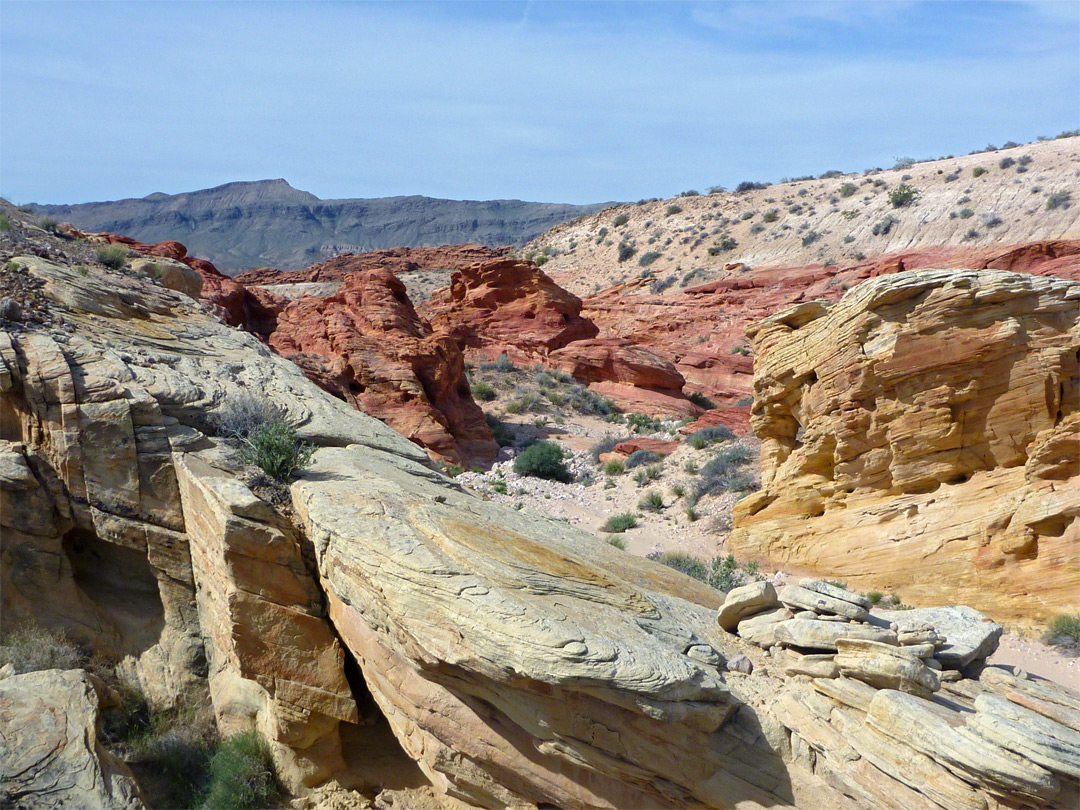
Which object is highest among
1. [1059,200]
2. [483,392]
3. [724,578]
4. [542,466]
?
[1059,200]

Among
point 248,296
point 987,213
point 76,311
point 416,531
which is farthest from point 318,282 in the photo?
point 416,531

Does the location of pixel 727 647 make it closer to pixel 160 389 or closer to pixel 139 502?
pixel 139 502

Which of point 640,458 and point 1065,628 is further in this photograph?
point 640,458

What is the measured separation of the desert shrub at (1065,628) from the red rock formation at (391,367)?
12.9 meters

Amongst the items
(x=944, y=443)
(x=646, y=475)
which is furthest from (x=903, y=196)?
(x=944, y=443)

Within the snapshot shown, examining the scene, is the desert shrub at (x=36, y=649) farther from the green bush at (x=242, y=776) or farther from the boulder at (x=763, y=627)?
the boulder at (x=763, y=627)

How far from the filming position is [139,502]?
6.29m

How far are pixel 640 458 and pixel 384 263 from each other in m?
45.1

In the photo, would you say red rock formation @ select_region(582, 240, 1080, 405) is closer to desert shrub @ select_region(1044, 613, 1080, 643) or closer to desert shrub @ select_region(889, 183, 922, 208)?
desert shrub @ select_region(889, 183, 922, 208)

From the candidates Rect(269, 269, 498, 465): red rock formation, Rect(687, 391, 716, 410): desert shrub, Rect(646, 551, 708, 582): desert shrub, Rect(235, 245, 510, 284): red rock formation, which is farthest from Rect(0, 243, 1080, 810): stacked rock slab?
Rect(235, 245, 510, 284): red rock formation

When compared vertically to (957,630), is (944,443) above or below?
above

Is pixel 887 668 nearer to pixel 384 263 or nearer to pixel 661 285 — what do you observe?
pixel 661 285

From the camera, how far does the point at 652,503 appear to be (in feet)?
51.2

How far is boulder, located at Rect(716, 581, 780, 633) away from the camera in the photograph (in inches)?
231
